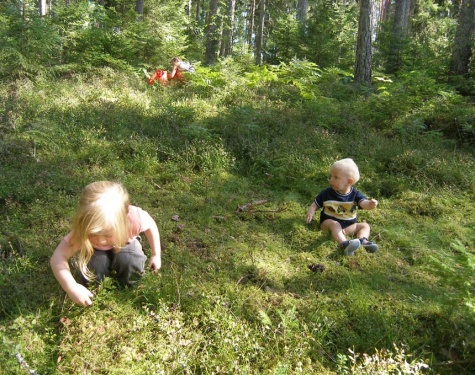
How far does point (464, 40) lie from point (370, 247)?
903 centimetres

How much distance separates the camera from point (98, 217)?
2807 mm

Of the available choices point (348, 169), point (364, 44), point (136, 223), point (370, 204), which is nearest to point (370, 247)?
point (370, 204)

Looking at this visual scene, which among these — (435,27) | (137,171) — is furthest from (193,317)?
(435,27)

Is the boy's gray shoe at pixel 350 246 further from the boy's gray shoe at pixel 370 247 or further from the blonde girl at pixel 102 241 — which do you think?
the blonde girl at pixel 102 241

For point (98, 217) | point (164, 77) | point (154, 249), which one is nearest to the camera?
point (98, 217)

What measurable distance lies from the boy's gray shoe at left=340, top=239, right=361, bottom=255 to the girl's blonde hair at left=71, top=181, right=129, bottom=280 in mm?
2649

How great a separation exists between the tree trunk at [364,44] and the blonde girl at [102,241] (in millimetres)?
9721

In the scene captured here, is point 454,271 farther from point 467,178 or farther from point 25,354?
point 467,178

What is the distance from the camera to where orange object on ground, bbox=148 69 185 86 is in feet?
35.3

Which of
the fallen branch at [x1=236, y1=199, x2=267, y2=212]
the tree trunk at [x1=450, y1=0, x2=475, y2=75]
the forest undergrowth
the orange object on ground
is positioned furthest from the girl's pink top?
the tree trunk at [x1=450, y1=0, x2=475, y2=75]

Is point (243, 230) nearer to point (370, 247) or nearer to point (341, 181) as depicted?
point (341, 181)

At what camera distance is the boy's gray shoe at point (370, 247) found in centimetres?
436

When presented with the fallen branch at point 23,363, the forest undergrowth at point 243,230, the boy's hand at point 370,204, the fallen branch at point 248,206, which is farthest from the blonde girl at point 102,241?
the boy's hand at point 370,204

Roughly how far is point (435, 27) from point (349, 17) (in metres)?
6.62
